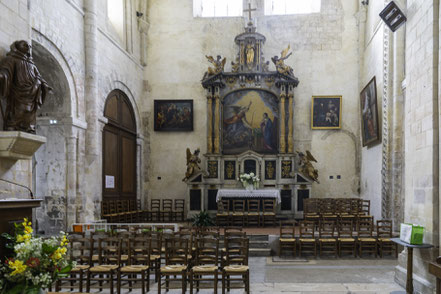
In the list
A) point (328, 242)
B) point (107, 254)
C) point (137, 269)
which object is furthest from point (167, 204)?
point (137, 269)

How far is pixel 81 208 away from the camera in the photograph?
1261cm

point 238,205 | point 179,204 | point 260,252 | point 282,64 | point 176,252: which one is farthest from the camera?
point 179,204

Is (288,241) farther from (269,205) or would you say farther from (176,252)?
(269,205)

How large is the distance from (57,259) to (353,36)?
1667 cm

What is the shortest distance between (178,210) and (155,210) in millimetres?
1086

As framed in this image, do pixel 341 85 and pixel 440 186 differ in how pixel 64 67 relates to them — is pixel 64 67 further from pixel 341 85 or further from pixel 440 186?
pixel 341 85

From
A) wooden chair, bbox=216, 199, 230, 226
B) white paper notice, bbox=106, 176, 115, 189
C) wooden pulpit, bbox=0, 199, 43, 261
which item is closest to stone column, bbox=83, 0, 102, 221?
white paper notice, bbox=106, 176, 115, 189

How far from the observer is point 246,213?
15.5 meters

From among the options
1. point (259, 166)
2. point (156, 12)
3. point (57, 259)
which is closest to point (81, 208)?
point (259, 166)

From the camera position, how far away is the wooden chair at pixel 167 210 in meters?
17.6

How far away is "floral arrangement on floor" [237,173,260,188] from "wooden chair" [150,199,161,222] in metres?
3.30

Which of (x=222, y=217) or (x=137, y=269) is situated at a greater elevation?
(x=137, y=269)

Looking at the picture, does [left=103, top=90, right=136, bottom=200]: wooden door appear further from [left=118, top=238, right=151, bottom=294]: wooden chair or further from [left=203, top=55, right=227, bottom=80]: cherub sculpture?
[left=118, top=238, right=151, bottom=294]: wooden chair

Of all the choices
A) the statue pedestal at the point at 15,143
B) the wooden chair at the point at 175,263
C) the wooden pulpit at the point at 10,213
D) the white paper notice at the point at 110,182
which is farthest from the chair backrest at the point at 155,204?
the wooden pulpit at the point at 10,213
